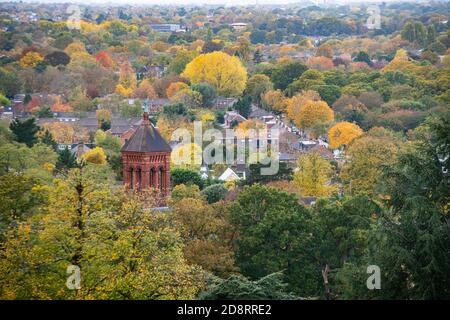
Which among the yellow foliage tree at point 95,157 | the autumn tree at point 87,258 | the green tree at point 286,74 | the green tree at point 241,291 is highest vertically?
the autumn tree at point 87,258

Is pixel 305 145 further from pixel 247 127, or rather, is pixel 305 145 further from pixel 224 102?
pixel 224 102

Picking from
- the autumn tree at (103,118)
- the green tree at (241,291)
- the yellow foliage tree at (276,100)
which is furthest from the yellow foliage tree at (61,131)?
the green tree at (241,291)

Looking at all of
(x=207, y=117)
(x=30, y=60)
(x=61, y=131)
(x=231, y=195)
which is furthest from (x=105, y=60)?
(x=231, y=195)

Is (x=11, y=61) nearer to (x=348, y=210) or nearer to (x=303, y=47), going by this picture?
(x=303, y=47)

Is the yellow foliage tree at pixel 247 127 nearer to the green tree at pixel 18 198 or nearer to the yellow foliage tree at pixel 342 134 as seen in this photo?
the yellow foliage tree at pixel 342 134
